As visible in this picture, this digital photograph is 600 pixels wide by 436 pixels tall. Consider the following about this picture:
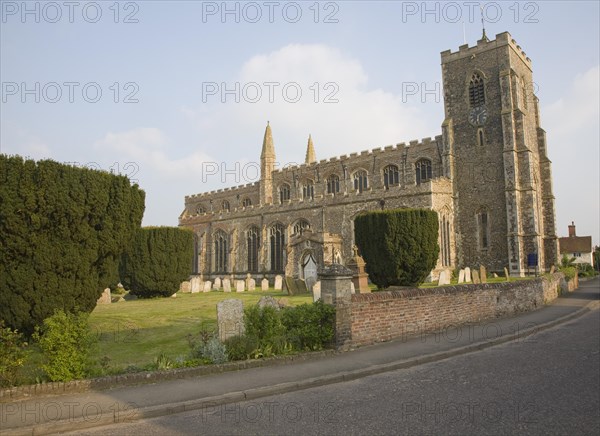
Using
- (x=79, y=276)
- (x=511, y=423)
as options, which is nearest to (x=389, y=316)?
(x=511, y=423)

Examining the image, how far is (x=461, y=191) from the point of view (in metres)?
29.2

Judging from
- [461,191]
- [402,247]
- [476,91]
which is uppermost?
[476,91]

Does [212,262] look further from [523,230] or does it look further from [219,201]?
[523,230]

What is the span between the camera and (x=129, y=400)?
232 inches

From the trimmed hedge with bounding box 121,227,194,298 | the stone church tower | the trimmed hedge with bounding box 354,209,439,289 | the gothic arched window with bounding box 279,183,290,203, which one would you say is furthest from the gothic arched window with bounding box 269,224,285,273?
the trimmed hedge with bounding box 354,209,439,289

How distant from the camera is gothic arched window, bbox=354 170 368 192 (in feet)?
112

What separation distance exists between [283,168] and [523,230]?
20.7 m

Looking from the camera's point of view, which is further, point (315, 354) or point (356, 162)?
point (356, 162)

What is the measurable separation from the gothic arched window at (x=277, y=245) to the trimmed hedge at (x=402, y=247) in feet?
45.1

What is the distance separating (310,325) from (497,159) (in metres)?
24.1

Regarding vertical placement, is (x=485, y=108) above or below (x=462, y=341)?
above

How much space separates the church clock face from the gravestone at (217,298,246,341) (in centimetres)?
2598

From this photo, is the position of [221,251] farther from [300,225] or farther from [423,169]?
[423,169]

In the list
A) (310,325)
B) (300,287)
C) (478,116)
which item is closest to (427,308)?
(310,325)
